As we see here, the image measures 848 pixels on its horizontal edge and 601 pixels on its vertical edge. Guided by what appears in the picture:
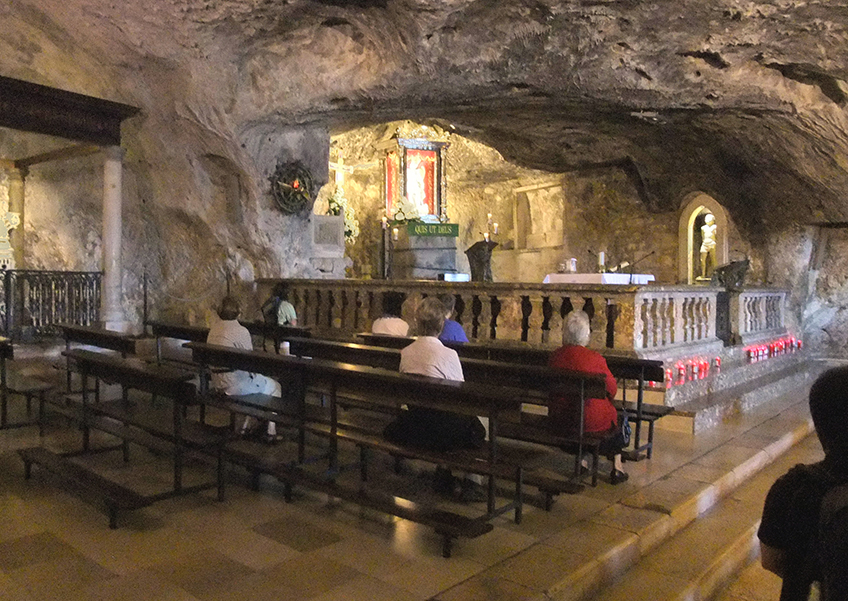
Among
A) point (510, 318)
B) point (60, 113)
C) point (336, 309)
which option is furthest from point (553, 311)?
point (60, 113)

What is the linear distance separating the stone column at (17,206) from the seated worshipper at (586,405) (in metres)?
9.97

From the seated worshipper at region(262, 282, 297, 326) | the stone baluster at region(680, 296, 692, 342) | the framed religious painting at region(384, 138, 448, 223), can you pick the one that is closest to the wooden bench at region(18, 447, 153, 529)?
the seated worshipper at region(262, 282, 297, 326)

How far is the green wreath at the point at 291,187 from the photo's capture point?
9820mm

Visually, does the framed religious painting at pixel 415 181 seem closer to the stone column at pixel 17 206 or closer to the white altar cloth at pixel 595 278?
the white altar cloth at pixel 595 278

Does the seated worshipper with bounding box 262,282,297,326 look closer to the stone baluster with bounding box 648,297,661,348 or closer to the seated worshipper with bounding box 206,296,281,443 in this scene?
the seated worshipper with bounding box 206,296,281,443

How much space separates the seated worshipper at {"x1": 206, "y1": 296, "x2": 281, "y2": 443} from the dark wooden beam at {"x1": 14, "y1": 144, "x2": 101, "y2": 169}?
183 inches

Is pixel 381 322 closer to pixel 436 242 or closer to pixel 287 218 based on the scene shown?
pixel 287 218

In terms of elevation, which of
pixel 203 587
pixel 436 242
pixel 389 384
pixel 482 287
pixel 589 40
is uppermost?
pixel 589 40

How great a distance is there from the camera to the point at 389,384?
11.1 ft

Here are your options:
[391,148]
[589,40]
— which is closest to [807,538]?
[589,40]

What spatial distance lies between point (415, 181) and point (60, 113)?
7850 mm

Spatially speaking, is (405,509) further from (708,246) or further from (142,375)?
(708,246)

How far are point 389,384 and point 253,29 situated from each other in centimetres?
597

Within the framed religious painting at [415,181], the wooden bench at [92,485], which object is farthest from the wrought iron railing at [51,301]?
the framed religious painting at [415,181]
